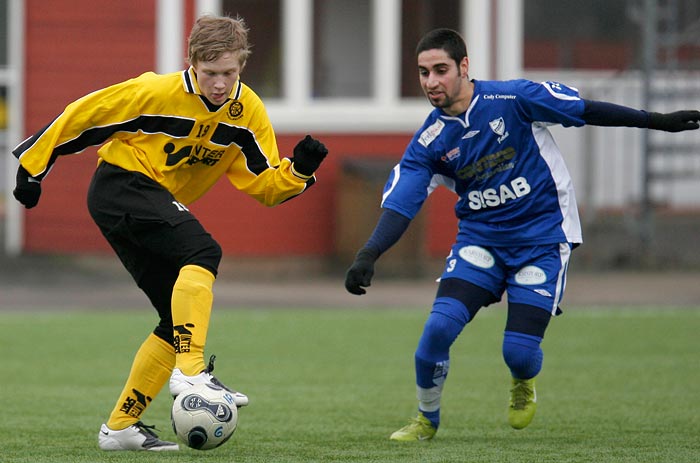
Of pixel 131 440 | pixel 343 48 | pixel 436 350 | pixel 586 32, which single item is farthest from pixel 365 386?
pixel 586 32

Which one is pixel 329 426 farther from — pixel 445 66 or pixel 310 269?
pixel 310 269

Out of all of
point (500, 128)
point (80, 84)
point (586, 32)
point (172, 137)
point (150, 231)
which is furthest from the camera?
point (586, 32)

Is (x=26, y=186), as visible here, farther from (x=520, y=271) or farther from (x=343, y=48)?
(x=343, y=48)

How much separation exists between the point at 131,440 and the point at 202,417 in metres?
0.87

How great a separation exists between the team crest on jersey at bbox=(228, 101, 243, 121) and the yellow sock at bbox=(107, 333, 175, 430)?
1108 mm

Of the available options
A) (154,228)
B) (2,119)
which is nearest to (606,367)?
(154,228)

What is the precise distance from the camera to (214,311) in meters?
13.4

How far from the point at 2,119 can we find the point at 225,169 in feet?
43.9

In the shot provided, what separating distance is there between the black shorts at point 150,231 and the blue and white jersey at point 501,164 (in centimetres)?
105

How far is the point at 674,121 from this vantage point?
6.43 m

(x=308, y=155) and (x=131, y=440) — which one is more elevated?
(x=308, y=155)

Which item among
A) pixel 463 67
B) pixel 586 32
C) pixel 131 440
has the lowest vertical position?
pixel 131 440

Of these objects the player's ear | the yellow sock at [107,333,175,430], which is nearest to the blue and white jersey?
the player's ear

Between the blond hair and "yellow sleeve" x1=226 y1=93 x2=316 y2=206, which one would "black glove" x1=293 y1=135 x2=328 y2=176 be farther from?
the blond hair
